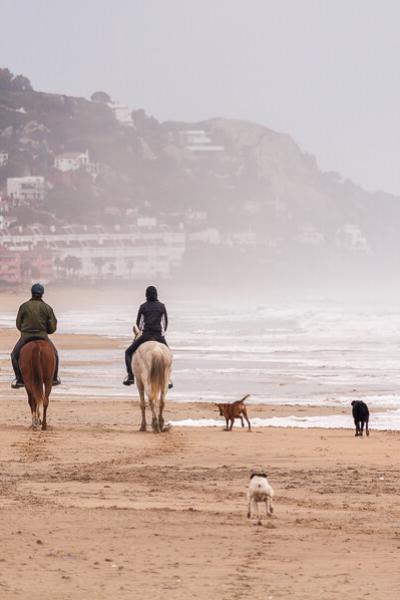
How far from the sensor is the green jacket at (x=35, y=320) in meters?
17.2

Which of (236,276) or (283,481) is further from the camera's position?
(236,276)

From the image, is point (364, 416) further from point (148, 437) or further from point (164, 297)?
point (164, 297)

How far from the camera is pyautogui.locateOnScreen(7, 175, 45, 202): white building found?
195575 millimetres

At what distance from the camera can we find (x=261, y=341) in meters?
46.2

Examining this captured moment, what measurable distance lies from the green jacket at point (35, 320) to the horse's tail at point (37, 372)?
221 millimetres

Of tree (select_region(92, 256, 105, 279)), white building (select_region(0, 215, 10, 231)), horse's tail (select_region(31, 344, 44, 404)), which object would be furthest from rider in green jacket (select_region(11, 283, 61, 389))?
white building (select_region(0, 215, 10, 231))

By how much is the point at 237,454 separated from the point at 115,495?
11.1ft

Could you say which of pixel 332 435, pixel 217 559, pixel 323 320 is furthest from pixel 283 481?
pixel 323 320

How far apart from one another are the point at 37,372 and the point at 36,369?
0.04 metres

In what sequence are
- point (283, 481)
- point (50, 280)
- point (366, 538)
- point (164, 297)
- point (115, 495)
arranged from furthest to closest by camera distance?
point (50, 280), point (164, 297), point (283, 481), point (115, 495), point (366, 538)

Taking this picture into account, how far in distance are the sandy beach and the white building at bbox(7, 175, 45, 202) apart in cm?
17995

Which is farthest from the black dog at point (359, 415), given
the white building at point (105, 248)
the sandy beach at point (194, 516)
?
the white building at point (105, 248)

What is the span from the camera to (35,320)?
17172 millimetres

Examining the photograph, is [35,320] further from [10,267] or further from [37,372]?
[10,267]
